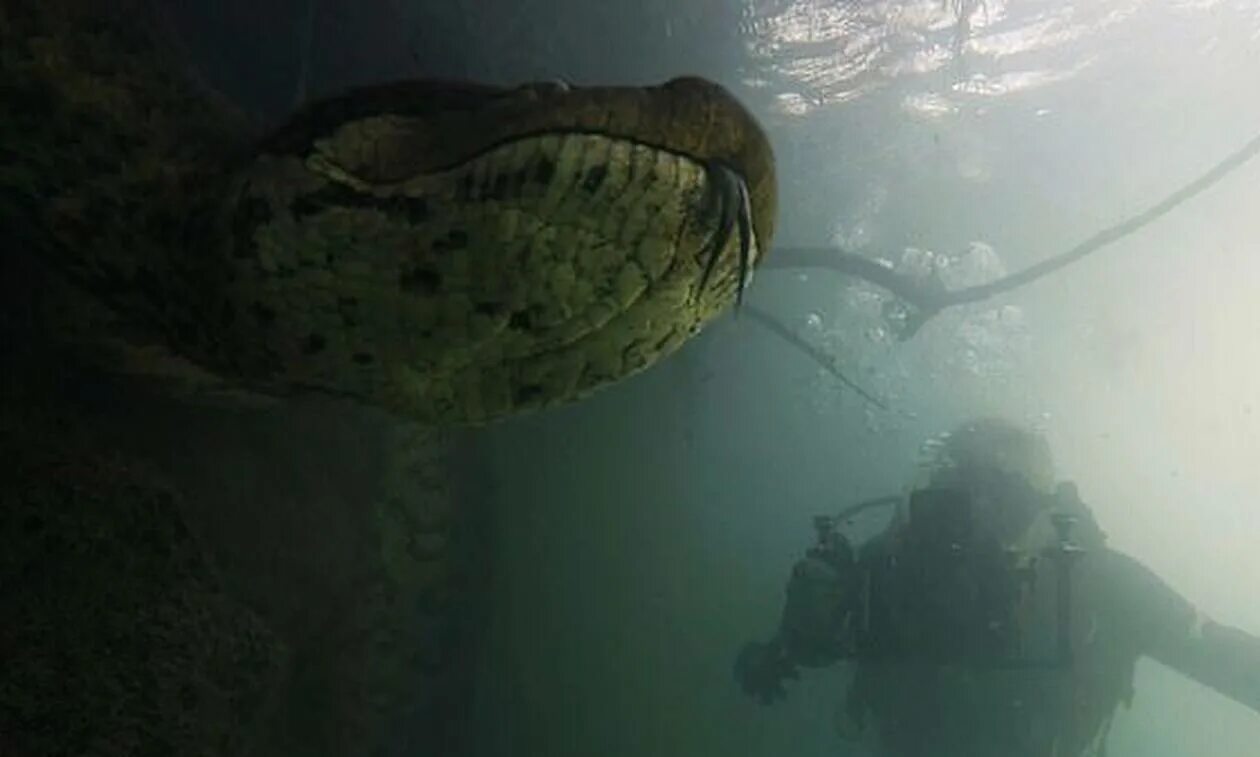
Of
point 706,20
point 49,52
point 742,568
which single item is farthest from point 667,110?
point 742,568

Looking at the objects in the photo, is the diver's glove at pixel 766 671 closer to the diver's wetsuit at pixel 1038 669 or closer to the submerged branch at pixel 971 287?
the diver's wetsuit at pixel 1038 669

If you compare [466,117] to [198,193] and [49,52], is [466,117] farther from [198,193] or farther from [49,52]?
[49,52]

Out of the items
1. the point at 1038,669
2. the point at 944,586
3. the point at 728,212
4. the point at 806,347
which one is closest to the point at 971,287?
the point at 806,347

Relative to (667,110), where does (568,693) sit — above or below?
below

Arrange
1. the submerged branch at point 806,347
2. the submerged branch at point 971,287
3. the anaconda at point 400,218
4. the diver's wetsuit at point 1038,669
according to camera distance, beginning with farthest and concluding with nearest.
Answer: the submerged branch at point 806,347
the submerged branch at point 971,287
the diver's wetsuit at point 1038,669
the anaconda at point 400,218

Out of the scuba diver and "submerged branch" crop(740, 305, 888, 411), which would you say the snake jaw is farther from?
"submerged branch" crop(740, 305, 888, 411)

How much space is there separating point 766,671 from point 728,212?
18.0 ft

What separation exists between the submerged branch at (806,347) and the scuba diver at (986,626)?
1643 mm

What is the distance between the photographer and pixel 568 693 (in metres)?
6.64

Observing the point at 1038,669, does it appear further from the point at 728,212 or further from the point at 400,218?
the point at 400,218

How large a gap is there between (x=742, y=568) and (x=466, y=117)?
10.0 meters

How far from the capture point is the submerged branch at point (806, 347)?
29.4 ft

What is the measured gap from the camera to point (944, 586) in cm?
714

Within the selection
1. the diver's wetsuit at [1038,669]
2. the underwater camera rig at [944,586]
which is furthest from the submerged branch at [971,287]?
the diver's wetsuit at [1038,669]
